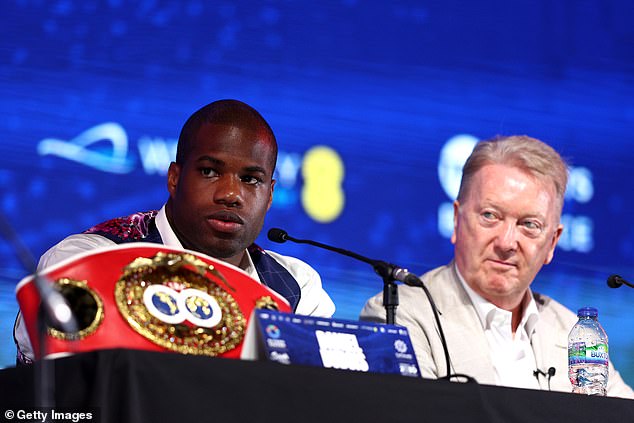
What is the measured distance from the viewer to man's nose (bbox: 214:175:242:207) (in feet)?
8.84

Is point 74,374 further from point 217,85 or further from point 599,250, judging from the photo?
point 599,250

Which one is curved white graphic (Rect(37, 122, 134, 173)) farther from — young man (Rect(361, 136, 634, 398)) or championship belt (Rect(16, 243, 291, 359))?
championship belt (Rect(16, 243, 291, 359))

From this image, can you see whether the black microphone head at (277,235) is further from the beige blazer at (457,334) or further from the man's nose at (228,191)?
the beige blazer at (457,334)

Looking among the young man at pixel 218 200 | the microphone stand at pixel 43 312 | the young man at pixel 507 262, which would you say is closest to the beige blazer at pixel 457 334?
the young man at pixel 507 262

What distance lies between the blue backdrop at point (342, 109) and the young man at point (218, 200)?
0.44m

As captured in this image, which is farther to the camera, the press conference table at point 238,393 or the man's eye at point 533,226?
the man's eye at point 533,226

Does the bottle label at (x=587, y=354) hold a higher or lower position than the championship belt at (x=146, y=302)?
higher

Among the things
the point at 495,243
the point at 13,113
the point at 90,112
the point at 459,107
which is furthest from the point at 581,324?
the point at 13,113

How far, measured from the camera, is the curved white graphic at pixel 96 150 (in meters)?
3.18

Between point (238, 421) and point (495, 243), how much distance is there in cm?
157

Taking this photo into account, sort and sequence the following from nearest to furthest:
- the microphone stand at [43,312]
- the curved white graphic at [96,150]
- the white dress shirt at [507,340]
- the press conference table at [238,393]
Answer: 1. the microphone stand at [43,312]
2. the press conference table at [238,393]
3. the white dress shirt at [507,340]
4. the curved white graphic at [96,150]

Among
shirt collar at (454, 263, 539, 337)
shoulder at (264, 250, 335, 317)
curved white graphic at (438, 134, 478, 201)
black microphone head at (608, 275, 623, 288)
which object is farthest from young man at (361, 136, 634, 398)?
curved white graphic at (438, 134, 478, 201)

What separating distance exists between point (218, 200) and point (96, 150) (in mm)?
686

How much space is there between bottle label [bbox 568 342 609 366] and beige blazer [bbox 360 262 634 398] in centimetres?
8
